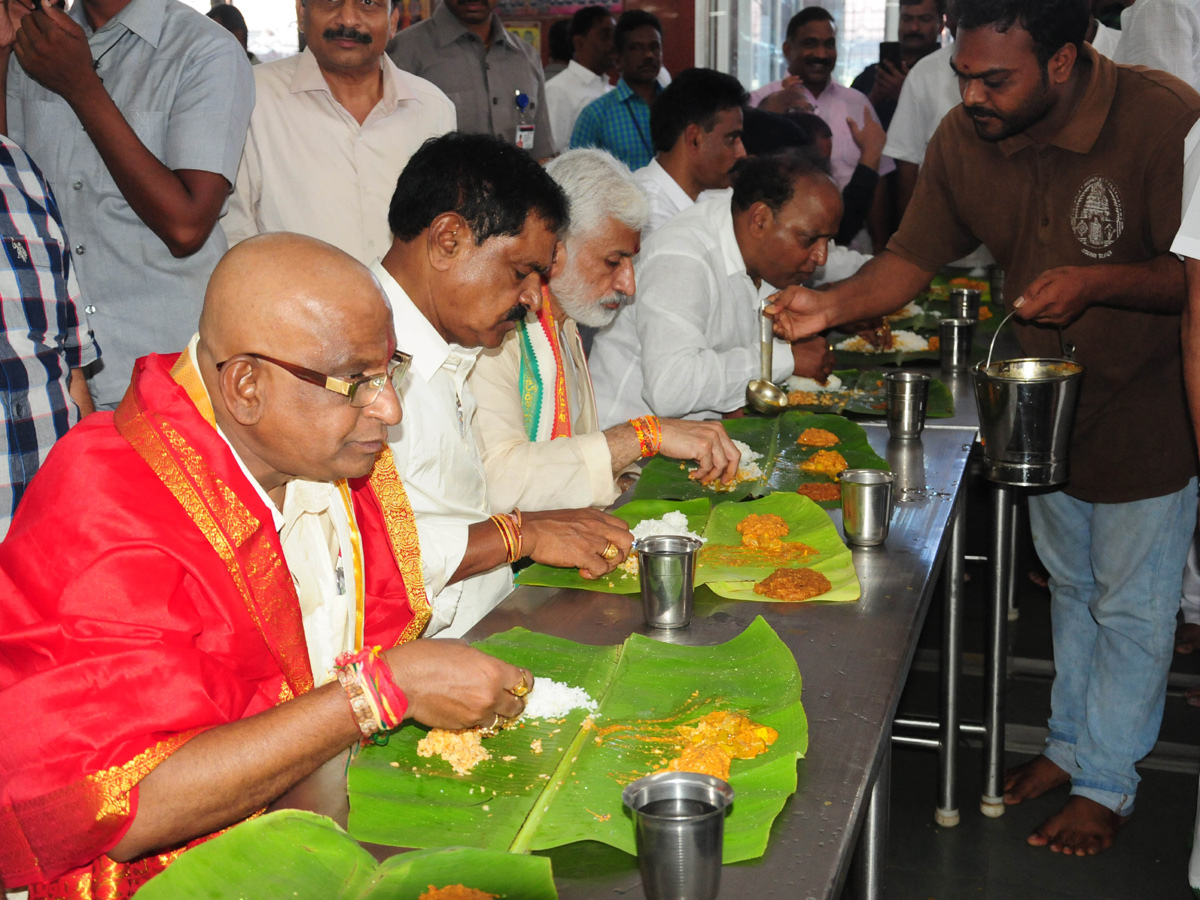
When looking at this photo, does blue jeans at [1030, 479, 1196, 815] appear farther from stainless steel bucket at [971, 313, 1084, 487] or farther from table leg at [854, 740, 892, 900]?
table leg at [854, 740, 892, 900]

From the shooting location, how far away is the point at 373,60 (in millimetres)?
4004

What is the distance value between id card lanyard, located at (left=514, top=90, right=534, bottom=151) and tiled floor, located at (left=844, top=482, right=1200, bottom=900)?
3.46 meters

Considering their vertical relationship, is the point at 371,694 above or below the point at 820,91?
below

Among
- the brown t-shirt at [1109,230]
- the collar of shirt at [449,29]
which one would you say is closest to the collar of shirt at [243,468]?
the brown t-shirt at [1109,230]

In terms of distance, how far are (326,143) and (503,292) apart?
192 centimetres

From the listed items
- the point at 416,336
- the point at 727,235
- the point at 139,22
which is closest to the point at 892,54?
the point at 727,235

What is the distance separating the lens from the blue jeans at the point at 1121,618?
127 inches

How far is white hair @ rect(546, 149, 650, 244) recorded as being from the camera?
3.28 metres

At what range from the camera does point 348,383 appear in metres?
1.68

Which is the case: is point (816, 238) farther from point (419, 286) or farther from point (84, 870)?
point (84, 870)

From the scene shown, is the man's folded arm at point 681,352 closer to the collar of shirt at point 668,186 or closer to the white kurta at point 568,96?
the collar of shirt at point 668,186

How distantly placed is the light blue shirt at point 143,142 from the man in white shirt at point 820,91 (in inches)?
189

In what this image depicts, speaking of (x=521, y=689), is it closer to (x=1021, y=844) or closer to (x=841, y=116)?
(x=1021, y=844)

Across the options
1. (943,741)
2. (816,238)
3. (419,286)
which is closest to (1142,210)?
(816,238)
